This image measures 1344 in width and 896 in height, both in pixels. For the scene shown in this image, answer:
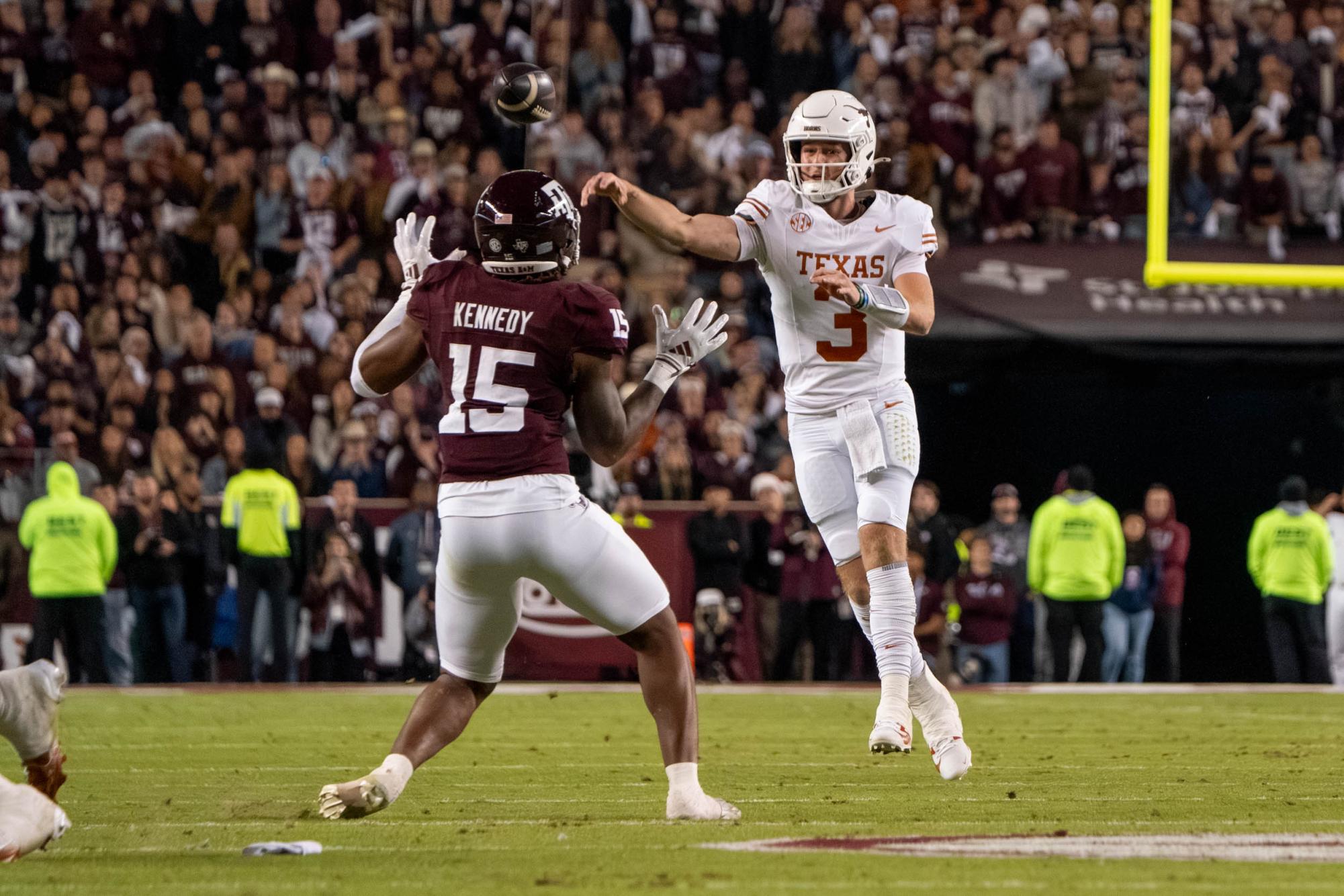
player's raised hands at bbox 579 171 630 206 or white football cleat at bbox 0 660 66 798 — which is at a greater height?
player's raised hands at bbox 579 171 630 206

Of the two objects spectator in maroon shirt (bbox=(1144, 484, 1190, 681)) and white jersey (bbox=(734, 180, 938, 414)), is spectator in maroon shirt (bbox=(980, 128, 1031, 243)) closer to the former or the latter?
spectator in maroon shirt (bbox=(1144, 484, 1190, 681))

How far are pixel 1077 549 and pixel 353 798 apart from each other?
31.9 feet

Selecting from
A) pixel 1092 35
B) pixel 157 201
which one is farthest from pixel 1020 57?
pixel 157 201

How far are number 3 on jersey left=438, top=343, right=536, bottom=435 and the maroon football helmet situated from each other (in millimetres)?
256

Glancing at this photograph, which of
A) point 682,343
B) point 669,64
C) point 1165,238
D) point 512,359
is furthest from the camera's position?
point 669,64

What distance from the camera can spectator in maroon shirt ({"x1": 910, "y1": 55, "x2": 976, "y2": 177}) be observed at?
57.5ft

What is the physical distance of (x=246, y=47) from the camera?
18375 mm

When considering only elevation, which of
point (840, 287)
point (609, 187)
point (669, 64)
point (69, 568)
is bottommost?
point (69, 568)

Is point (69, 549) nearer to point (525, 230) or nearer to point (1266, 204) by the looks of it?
point (525, 230)

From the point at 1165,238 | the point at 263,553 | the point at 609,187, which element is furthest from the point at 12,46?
the point at 609,187

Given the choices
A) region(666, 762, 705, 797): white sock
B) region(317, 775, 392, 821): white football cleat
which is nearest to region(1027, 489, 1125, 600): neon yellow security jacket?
region(666, 762, 705, 797): white sock

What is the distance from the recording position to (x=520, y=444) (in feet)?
18.0

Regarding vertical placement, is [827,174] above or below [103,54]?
below

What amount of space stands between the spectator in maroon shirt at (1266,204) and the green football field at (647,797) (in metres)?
4.96
